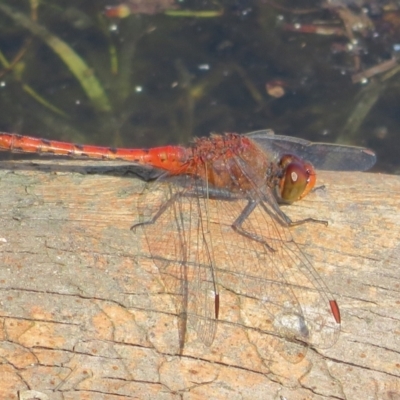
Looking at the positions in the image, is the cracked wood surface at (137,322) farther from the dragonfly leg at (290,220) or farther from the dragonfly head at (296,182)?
the dragonfly head at (296,182)

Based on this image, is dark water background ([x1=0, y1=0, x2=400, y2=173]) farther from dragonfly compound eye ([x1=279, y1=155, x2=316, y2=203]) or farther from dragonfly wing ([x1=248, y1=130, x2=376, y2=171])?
dragonfly compound eye ([x1=279, y1=155, x2=316, y2=203])

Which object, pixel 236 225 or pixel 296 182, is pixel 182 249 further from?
pixel 296 182

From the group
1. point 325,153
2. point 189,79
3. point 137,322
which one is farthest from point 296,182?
point 189,79

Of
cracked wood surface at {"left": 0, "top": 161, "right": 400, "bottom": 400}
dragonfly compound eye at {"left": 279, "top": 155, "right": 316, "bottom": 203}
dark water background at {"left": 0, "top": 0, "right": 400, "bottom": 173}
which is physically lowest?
cracked wood surface at {"left": 0, "top": 161, "right": 400, "bottom": 400}

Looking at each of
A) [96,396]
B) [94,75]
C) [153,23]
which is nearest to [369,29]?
[153,23]

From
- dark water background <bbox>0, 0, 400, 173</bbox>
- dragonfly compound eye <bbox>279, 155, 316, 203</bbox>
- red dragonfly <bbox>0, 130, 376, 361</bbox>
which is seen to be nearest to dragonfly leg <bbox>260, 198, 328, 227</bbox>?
red dragonfly <bbox>0, 130, 376, 361</bbox>

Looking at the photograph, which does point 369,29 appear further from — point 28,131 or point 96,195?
point 96,195

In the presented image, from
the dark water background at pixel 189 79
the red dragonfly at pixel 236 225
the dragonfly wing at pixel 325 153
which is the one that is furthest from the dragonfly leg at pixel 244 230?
the dark water background at pixel 189 79
